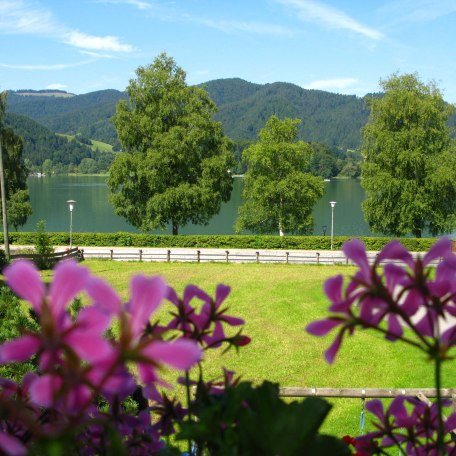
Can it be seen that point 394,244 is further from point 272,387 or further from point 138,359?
point 138,359

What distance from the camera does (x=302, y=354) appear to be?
11.5 meters

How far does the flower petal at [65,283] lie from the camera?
0.43m

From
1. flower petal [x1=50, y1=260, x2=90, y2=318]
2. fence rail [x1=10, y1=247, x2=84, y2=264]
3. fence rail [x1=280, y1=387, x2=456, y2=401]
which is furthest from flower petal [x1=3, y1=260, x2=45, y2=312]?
fence rail [x1=10, y1=247, x2=84, y2=264]

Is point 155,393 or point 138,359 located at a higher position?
point 138,359

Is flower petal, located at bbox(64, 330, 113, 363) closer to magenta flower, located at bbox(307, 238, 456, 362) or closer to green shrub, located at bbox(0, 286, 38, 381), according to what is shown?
magenta flower, located at bbox(307, 238, 456, 362)

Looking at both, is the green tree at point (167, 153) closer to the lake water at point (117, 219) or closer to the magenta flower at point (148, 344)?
the lake water at point (117, 219)

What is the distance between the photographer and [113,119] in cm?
3000

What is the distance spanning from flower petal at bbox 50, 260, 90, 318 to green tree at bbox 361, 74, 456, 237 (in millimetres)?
28379

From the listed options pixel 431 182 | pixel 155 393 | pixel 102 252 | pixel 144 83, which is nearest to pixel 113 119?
pixel 144 83

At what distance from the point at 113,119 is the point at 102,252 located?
8.65 meters

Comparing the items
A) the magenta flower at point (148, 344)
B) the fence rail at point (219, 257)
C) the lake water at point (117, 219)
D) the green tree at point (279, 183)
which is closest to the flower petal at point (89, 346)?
the magenta flower at point (148, 344)

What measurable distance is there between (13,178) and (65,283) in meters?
35.2

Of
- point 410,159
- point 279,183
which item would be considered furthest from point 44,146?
point 410,159

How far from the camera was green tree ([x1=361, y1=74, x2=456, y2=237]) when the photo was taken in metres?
27.3
